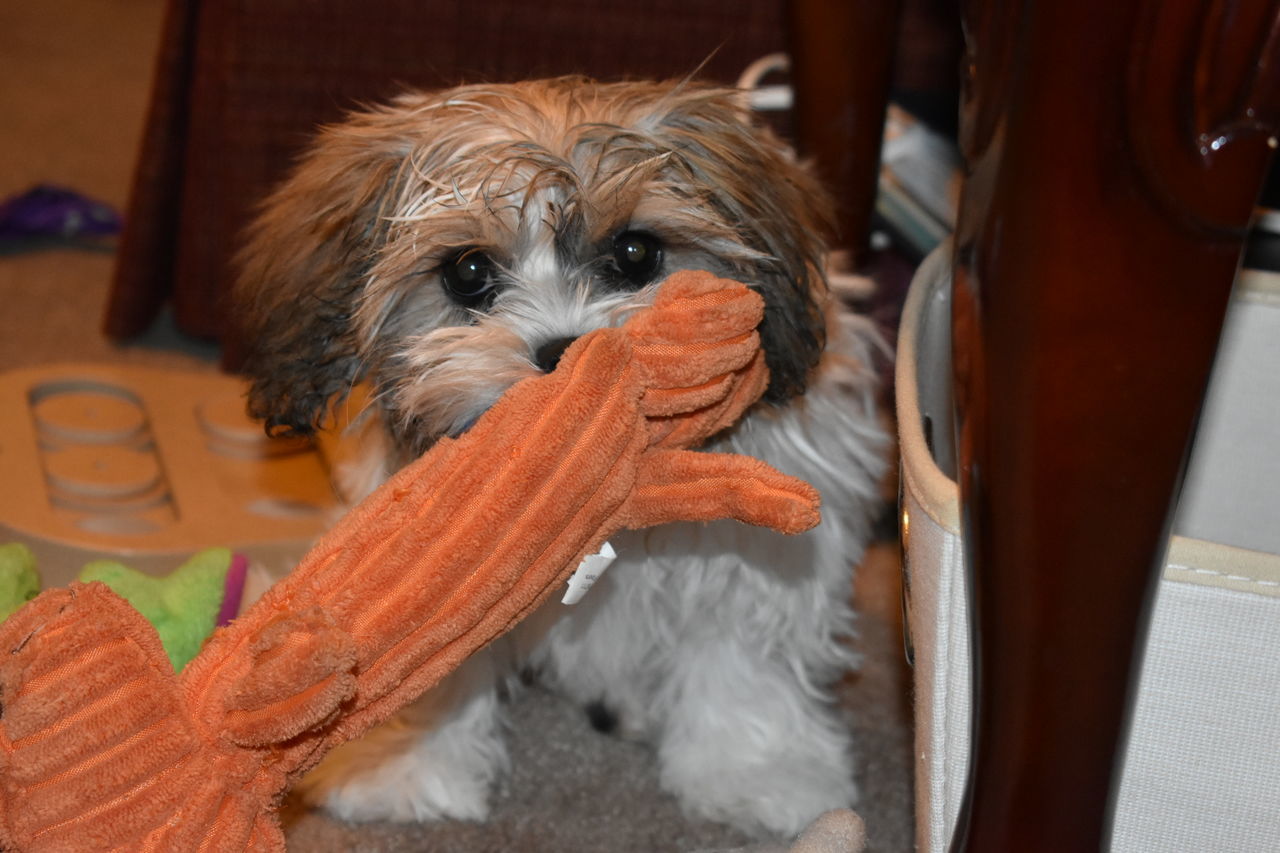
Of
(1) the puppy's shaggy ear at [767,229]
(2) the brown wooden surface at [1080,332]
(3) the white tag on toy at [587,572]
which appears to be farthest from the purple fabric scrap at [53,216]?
(2) the brown wooden surface at [1080,332]

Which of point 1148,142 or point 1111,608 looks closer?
point 1148,142

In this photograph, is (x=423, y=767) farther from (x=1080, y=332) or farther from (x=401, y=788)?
(x=1080, y=332)

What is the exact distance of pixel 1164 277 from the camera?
73 cm

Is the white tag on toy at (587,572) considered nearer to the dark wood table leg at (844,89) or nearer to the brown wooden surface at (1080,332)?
the brown wooden surface at (1080,332)

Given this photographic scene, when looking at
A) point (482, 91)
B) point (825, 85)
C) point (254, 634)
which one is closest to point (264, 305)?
point (482, 91)

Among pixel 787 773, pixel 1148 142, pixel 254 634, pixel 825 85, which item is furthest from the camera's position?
pixel 825 85

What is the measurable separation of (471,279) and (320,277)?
0.56 ft

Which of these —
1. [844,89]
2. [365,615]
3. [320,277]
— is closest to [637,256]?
[320,277]

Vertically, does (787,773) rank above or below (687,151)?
below

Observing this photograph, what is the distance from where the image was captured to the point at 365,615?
3.20 ft

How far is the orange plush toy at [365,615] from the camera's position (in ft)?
3.00

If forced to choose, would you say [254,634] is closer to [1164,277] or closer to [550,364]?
[550,364]

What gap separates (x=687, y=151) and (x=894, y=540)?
35.7 inches

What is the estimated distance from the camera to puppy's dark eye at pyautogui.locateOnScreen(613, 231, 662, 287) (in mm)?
1396
